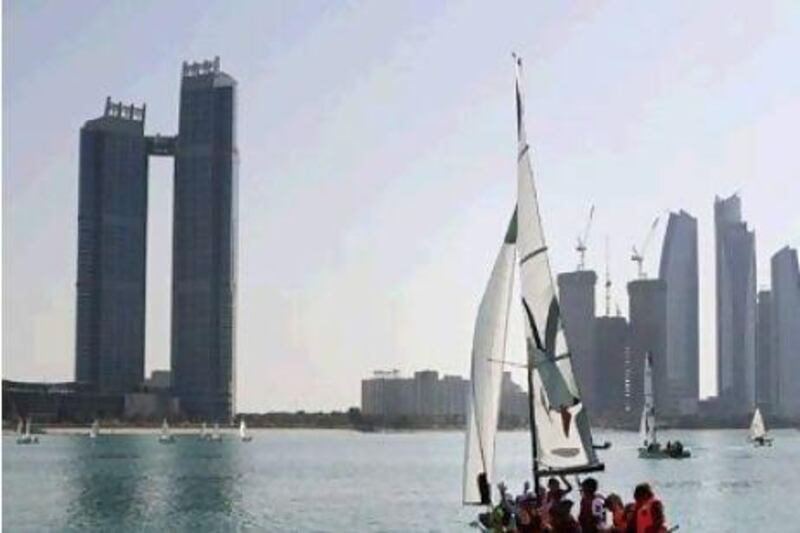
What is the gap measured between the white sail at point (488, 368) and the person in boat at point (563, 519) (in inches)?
243

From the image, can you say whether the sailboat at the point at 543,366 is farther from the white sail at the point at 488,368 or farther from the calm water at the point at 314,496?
the calm water at the point at 314,496

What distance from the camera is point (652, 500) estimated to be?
20.1 meters

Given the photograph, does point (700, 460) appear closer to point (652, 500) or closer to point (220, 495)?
point (220, 495)

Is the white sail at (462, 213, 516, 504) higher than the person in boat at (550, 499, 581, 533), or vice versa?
the white sail at (462, 213, 516, 504)

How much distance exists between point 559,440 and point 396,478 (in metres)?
79.5

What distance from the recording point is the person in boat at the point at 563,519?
22109 mm

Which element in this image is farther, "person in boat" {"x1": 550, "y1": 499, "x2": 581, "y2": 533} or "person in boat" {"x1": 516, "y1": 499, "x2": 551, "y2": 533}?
"person in boat" {"x1": 516, "y1": 499, "x2": 551, "y2": 533}

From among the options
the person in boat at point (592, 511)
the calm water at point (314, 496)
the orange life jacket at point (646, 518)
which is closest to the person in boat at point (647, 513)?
the orange life jacket at point (646, 518)

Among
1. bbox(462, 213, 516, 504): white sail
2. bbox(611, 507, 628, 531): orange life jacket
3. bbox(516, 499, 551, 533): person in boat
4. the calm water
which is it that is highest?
bbox(462, 213, 516, 504): white sail

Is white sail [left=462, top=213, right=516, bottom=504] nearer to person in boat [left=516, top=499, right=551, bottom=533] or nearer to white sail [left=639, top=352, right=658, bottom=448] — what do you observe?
person in boat [left=516, top=499, right=551, bottom=533]

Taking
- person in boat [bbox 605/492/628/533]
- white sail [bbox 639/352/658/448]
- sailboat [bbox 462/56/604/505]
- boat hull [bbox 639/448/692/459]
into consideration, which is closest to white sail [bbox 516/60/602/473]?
sailboat [bbox 462/56/604/505]

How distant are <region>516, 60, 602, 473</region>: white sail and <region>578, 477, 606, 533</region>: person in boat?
4.41m

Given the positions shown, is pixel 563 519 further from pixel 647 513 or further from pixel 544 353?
pixel 544 353

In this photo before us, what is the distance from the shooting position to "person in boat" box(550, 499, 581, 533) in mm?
22109
